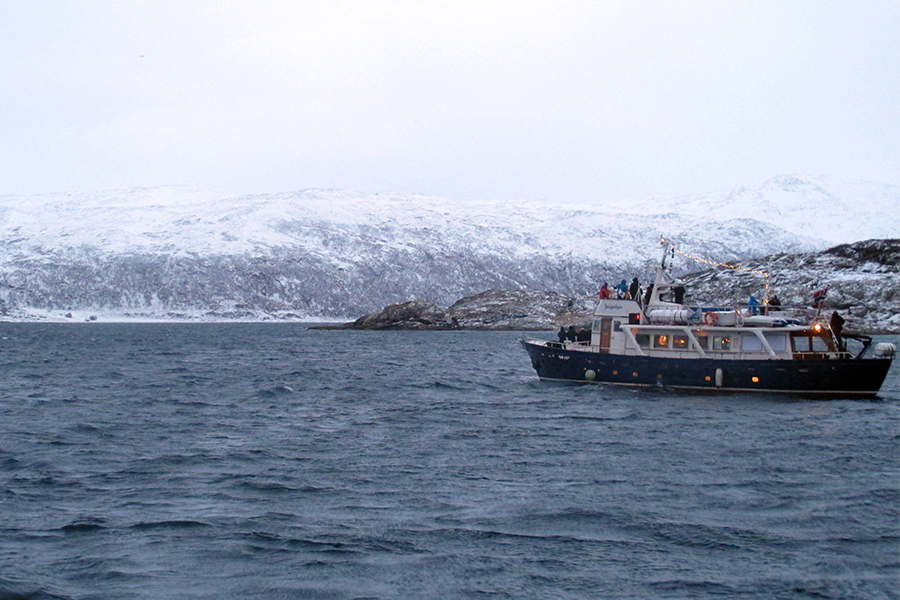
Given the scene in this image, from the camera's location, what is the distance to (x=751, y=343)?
47.5m

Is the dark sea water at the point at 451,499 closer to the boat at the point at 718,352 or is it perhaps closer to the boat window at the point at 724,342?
the boat at the point at 718,352

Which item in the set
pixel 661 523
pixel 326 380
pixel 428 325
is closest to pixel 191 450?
pixel 661 523

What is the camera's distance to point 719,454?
94.3ft

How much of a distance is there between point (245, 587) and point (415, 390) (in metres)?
35.0

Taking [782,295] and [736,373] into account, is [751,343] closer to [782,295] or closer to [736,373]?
[736,373]

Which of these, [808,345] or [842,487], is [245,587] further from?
[808,345]

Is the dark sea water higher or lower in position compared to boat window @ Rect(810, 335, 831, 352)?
lower

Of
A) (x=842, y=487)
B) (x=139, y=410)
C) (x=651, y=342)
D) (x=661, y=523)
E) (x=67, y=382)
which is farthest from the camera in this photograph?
(x=67, y=382)

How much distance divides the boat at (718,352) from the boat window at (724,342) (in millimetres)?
55

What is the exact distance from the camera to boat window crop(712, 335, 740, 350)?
47.9m

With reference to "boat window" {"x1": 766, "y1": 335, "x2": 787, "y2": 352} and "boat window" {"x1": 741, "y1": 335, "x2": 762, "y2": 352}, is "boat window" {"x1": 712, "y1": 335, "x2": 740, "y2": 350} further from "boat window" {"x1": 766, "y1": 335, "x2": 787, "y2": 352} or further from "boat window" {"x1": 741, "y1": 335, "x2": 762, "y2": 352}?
"boat window" {"x1": 766, "y1": 335, "x2": 787, "y2": 352}

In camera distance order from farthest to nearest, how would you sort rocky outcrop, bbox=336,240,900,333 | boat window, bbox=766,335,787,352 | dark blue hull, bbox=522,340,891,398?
1. rocky outcrop, bbox=336,240,900,333
2. boat window, bbox=766,335,787,352
3. dark blue hull, bbox=522,340,891,398

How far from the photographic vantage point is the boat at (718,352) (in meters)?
45.2

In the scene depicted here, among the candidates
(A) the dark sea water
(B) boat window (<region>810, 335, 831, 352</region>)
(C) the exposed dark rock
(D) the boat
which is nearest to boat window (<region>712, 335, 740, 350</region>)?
(D) the boat
